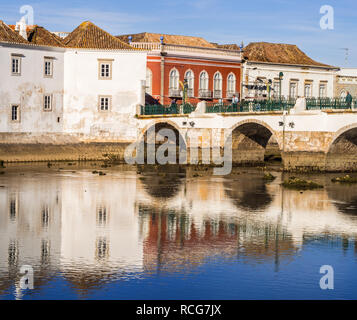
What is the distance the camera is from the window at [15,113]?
4753 centimetres

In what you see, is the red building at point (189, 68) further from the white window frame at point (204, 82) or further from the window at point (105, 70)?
the window at point (105, 70)

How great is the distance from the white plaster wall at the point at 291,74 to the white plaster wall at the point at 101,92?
1449cm

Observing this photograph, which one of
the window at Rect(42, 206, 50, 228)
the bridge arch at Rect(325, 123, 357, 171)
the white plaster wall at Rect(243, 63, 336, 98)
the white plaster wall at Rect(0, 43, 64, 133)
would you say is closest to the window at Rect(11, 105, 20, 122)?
the white plaster wall at Rect(0, 43, 64, 133)

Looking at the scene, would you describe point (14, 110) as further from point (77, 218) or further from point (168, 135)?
point (77, 218)

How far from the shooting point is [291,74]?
6538 centimetres

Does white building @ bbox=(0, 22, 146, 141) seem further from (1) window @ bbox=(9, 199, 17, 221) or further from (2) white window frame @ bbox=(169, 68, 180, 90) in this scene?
(1) window @ bbox=(9, 199, 17, 221)

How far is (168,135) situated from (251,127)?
27.9 ft

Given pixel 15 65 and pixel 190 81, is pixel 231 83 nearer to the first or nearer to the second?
pixel 190 81

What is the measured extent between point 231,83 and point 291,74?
22.4ft

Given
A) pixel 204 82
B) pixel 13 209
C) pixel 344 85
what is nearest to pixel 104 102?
pixel 204 82

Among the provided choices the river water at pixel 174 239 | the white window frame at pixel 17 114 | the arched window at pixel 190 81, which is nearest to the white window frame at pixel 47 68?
the white window frame at pixel 17 114

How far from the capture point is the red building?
56250 millimetres

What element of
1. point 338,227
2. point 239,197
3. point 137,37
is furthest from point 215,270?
point 137,37

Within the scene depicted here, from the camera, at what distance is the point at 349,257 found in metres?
20.1
